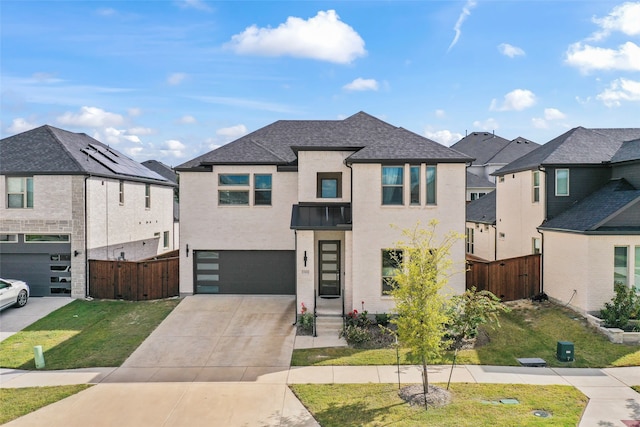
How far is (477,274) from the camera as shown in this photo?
17.7 meters

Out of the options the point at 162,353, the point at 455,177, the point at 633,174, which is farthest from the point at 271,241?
the point at 633,174

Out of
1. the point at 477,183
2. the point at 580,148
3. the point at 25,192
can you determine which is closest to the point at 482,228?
the point at 580,148

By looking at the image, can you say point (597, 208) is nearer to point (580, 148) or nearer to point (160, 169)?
point (580, 148)

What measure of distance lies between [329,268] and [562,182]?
10.8 m

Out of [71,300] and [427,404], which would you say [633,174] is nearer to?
[427,404]

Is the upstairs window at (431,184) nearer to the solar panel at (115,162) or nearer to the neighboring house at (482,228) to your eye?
the neighboring house at (482,228)

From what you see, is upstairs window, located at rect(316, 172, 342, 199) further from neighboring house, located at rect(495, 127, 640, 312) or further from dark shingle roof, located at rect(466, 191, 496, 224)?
dark shingle roof, located at rect(466, 191, 496, 224)

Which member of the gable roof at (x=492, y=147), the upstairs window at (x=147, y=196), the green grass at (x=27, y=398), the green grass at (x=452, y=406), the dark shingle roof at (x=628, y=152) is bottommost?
the green grass at (x=27, y=398)

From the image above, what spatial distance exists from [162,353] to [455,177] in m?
11.2

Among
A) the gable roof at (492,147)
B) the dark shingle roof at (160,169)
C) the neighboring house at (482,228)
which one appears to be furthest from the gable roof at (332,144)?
the gable roof at (492,147)

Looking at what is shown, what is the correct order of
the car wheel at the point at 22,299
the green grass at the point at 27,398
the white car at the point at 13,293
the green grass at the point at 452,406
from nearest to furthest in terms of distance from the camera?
the green grass at the point at 452,406 < the green grass at the point at 27,398 < the white car at the point at 13,293 < the car wheel at the point at 22,299

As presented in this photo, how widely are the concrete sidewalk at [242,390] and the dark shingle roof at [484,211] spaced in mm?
14311

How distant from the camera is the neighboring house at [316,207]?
595 inches

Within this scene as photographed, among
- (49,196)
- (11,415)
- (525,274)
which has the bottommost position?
(11,415)
